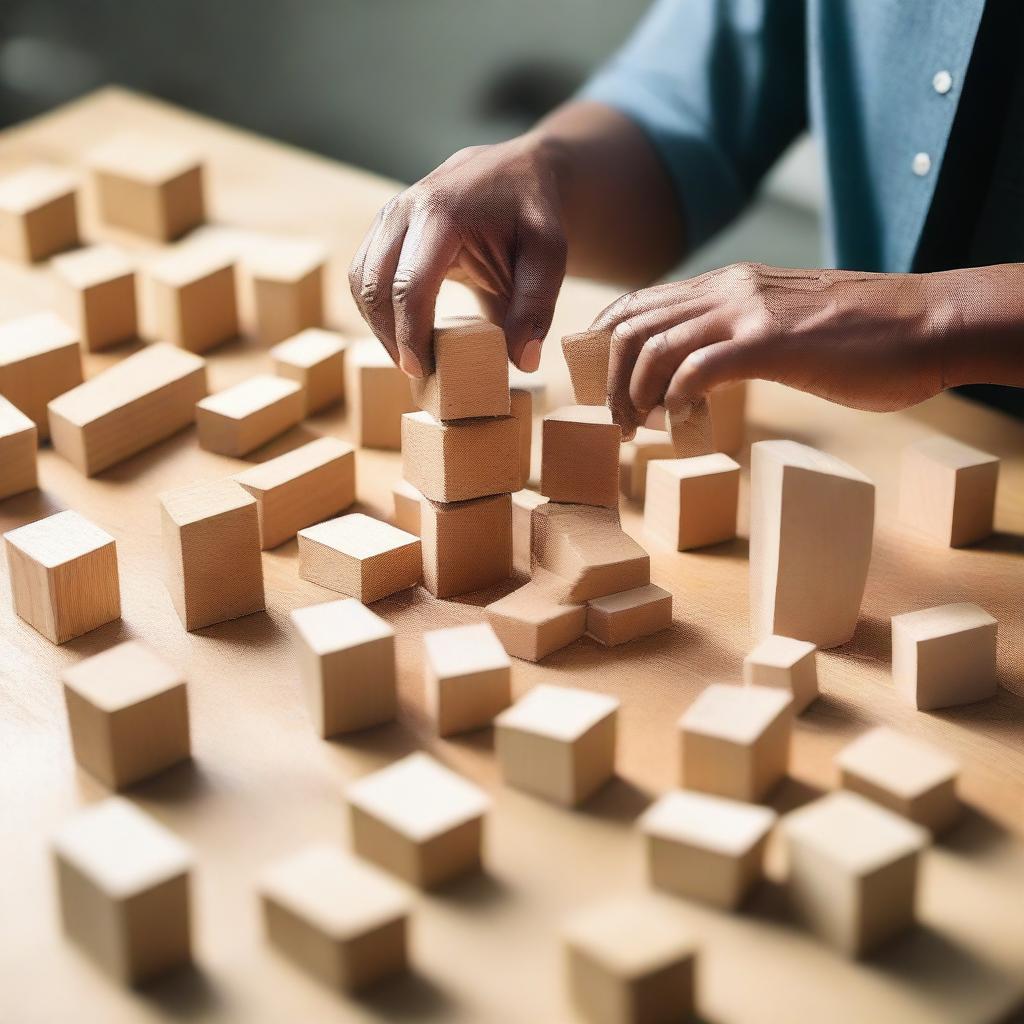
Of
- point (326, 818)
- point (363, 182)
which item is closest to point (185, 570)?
point (326, 818)

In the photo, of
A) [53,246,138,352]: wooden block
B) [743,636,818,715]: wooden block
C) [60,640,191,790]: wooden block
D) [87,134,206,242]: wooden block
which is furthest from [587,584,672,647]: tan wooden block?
[87,134,206,242]: wooden block

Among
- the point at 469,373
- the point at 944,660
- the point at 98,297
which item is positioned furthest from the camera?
the point at 98,297

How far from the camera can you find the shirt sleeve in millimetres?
1974

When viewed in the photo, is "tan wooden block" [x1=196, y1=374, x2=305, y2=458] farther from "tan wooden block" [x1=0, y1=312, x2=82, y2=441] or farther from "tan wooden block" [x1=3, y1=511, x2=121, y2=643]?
"tan wooden block" [x1=3, y1=511, x2=121, y2=643]

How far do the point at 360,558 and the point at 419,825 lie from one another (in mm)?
391

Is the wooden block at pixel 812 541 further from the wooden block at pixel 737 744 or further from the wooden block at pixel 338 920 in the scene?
the wooden block at pixel 338 920

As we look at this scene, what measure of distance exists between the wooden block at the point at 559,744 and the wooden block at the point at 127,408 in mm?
656

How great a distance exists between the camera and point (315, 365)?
1.64 metres

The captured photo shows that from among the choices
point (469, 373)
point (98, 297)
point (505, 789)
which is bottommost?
point (505, 789)

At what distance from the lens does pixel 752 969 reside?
0.91 meters

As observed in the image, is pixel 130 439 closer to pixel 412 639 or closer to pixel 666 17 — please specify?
pixel 412 639

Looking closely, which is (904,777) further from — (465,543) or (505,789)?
(465,543)

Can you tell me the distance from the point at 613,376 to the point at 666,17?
959mm

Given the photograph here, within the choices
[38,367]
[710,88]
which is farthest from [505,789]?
[710,88]
